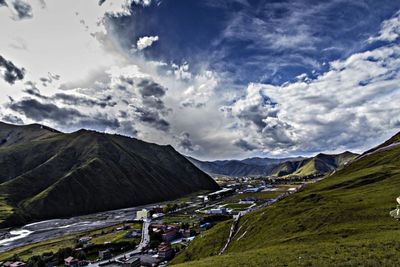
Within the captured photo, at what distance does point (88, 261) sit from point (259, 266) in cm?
11655

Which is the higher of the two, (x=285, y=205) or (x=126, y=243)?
(x=285, y=205)

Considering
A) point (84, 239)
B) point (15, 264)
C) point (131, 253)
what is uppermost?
point (84, 239)

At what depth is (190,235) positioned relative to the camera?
173375 millimetres

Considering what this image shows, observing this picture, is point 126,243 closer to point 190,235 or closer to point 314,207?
point 190,235

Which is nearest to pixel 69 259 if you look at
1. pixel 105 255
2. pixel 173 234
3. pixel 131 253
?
pixel 105 255

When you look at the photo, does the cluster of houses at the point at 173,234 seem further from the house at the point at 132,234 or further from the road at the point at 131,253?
the house at the point at 132,234

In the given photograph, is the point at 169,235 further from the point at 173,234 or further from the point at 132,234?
the point at 132,234

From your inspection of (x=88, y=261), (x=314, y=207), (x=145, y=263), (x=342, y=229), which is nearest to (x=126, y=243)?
(x=88, y=261)

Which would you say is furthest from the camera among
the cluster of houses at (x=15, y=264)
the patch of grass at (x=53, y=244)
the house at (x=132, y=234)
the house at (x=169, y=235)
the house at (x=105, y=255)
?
the house at (x=132, y=234)

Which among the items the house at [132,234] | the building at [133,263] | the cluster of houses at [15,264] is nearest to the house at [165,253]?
the building at [133,263]

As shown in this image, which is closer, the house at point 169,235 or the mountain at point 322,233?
the mountain at point 322,233

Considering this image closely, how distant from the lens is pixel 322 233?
6303 centimetres

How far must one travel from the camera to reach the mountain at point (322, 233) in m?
42.6

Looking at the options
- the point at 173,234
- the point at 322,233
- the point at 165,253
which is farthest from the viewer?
the point at 173,234
